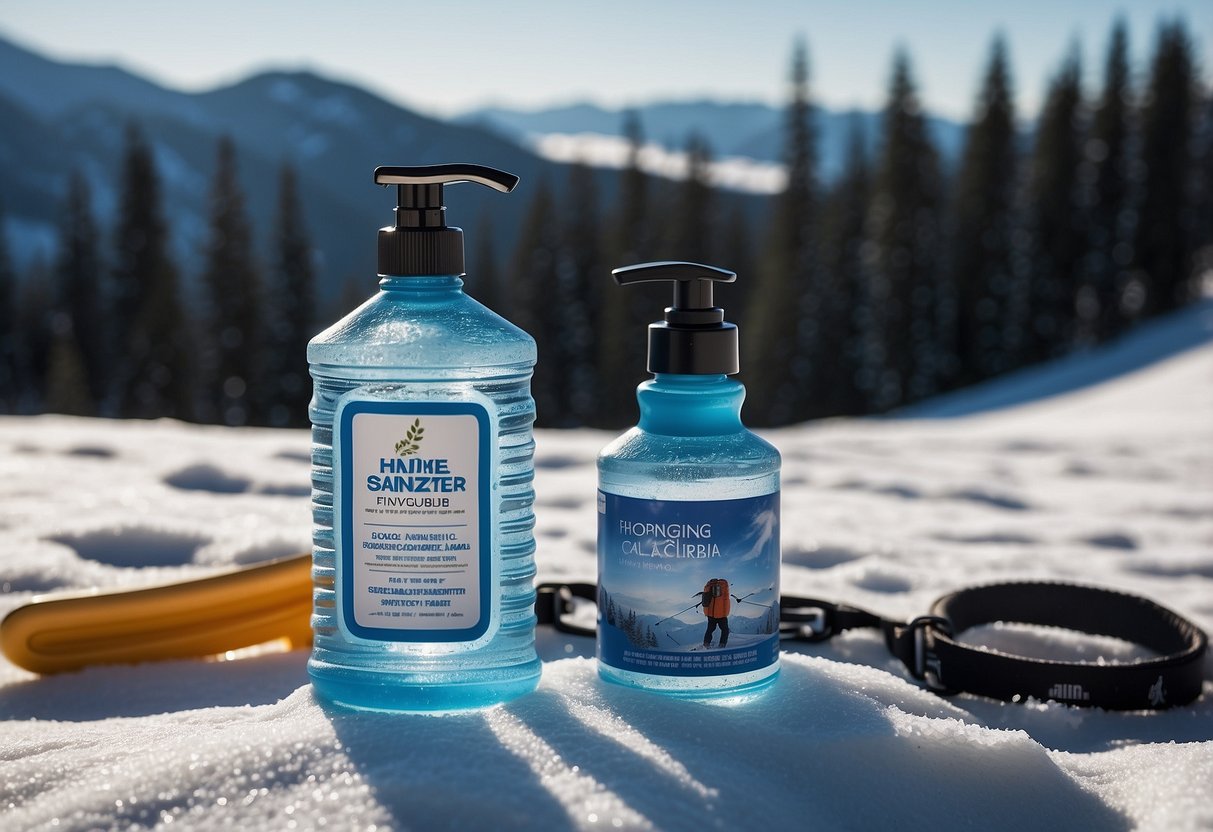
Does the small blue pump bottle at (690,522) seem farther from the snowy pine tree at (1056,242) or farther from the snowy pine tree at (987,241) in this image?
the snowy pine tree at (1056,242)

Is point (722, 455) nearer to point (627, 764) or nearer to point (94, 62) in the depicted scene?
point (627, 764)

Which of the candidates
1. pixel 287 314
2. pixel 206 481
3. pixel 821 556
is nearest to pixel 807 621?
pixel 821 556

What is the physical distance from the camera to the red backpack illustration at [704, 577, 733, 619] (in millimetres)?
2287

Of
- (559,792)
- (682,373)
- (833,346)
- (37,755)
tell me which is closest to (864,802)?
(559,792)

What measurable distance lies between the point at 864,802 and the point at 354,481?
1.11 meters

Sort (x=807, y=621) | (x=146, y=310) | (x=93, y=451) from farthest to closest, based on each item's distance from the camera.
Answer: (x=146, y=310)
(x=93, y=451)
(x=807, y=621)

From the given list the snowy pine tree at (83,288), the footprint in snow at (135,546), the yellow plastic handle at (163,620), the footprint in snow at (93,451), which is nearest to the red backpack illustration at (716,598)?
the yellow plastic handle at (163,620)

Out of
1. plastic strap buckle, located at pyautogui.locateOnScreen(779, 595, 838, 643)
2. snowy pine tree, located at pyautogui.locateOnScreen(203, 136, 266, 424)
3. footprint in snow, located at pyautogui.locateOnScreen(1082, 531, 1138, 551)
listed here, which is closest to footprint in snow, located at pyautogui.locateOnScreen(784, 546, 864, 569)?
plastic strap buckle, located at pyautogui.locateOnScreen(779, 595, 838, 643)

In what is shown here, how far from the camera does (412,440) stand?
7.40 ft

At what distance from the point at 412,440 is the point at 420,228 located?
0.44m

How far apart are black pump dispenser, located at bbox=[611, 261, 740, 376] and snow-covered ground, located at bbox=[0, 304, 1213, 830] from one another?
0.68m

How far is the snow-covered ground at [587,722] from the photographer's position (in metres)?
1.93

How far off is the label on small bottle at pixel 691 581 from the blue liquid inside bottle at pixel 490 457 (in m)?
0.20

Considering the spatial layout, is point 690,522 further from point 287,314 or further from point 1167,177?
point 287,314
